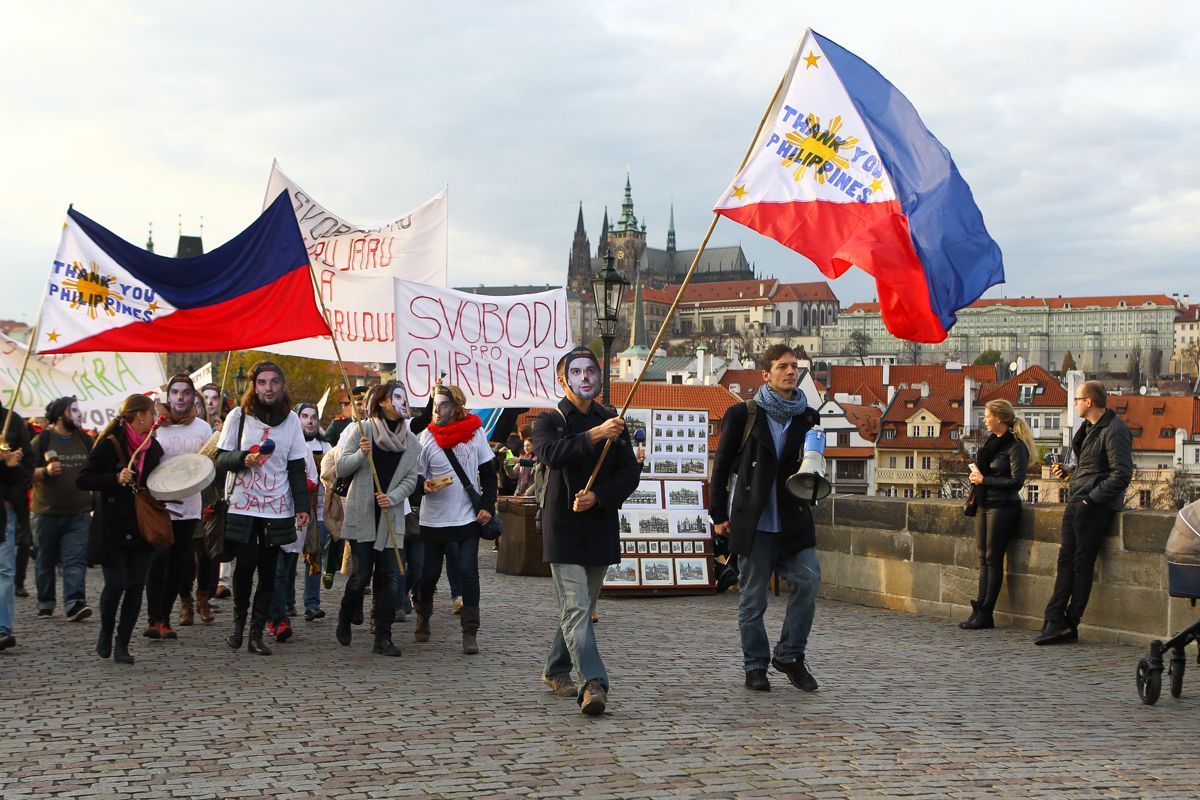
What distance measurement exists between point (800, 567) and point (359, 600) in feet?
10.9

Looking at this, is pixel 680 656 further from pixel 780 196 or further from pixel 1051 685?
pixel 780 196

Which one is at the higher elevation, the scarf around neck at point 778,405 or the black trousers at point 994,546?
the scarf around neck at point 778,405

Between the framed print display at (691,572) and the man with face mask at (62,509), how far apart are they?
17.1ft

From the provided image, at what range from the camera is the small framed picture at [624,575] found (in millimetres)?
13148

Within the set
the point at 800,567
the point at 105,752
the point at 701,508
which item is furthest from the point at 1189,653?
the point at 105,752

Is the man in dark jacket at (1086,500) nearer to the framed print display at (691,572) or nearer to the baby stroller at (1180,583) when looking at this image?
the baby stroller at (1180,583)

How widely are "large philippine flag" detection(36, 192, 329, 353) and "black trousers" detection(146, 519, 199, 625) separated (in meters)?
1.32

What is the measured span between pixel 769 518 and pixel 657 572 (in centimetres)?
549

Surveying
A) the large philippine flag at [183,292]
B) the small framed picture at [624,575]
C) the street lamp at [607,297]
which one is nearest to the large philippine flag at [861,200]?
the large philippine flag at [183,292]

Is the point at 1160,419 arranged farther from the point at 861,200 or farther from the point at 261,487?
the point at 261,487

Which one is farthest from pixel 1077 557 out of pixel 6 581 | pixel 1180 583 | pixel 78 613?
pixel 78 613

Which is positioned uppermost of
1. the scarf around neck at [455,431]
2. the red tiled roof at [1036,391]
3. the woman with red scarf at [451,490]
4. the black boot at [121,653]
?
the red tiled roof at [1036,391]

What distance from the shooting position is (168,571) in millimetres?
9852

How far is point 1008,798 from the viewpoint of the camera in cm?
555
